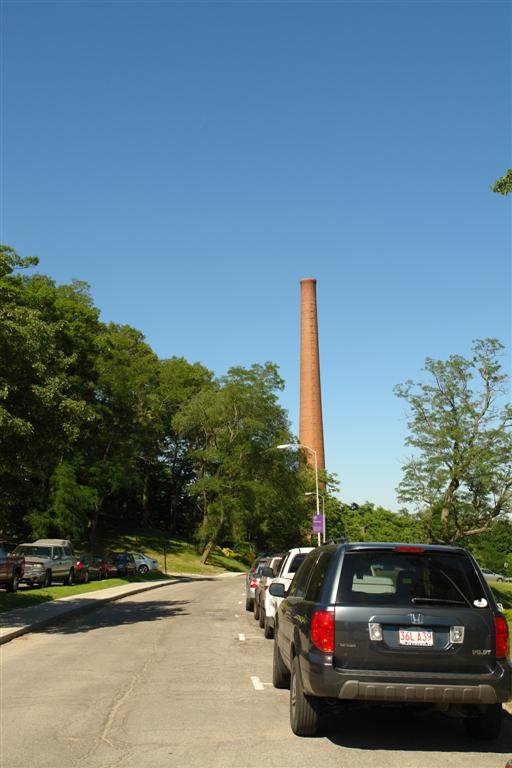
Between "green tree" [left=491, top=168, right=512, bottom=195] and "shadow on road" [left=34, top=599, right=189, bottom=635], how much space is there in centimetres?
1238

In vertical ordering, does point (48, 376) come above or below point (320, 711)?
above

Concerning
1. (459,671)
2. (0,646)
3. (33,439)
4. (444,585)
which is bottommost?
(0,646)

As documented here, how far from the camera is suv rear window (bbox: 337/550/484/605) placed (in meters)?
6.99

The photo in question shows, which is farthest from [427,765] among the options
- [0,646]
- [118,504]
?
[118,504]

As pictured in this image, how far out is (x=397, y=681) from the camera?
6707mm

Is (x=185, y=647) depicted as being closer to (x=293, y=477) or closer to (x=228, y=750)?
(x=228, y=750)

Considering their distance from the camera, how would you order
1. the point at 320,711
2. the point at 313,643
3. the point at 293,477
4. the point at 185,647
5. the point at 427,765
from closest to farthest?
the point at 427,765, the point at 313,643, the point at 320,711, the point at 185,647, the point at 293,477

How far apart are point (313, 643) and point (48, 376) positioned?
1441 cm

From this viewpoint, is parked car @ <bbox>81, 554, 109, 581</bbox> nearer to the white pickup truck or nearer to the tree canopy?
the tree canopy

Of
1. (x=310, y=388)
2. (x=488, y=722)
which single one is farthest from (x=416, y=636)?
(x=310, y=388)

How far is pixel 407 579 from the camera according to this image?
7148 mm

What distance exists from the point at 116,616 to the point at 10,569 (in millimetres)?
7162

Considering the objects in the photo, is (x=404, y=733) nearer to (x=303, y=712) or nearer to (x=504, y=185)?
(x=303, y=712)

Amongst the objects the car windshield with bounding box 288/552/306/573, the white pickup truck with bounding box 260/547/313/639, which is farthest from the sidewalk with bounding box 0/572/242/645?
the car windshield with bounding box 288/552/306/573
